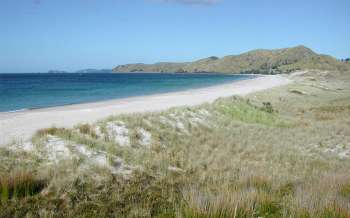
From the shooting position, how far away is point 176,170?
829cm

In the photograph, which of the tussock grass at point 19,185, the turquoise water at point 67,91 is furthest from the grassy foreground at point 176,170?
the turquoise water at point 67,91

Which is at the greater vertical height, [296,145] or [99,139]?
[99,139]

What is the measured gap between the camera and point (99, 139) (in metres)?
10.5

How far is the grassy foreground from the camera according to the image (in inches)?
195

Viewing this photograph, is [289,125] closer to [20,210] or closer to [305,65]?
[20,210]

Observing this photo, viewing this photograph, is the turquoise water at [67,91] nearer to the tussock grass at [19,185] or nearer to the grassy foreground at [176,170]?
the grassy foreground at [176,170]

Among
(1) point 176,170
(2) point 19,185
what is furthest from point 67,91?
(2) point 19,185

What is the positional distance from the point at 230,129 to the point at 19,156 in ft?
34.3

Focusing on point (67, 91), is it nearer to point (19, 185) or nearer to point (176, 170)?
point (176, 170)

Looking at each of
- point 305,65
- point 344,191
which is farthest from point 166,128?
point 305,65

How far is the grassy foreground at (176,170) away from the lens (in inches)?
195

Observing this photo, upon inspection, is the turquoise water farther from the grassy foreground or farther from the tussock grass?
the tussock grass

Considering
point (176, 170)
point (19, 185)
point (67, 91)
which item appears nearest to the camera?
point (19, 185)

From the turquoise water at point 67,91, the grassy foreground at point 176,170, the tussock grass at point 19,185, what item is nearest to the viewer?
the grassy foreground at point 176,170
